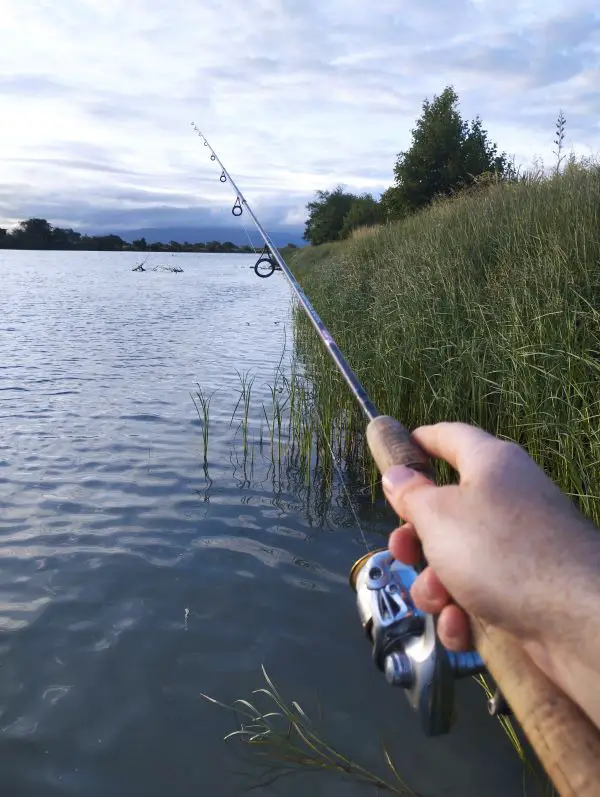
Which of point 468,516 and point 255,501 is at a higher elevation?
point 468,516

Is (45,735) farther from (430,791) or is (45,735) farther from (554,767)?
(554,767)

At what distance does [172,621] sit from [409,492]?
304cm

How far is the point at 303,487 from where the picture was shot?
5.83m

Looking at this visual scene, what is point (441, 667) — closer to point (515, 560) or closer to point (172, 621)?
point (515, 560)

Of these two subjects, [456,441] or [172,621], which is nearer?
[456,441]

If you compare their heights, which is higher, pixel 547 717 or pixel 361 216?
pixel 361 216

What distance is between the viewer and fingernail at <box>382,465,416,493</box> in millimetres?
1183

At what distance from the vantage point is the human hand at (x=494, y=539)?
2.79ft

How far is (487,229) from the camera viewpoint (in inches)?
308

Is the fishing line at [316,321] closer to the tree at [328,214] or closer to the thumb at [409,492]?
the thumb at [409,492]

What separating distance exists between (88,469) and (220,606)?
2736mm

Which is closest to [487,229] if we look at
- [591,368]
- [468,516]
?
[591,368]

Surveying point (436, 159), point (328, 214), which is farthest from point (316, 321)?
point (328, 214)

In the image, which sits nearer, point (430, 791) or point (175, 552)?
point (430, 791)
